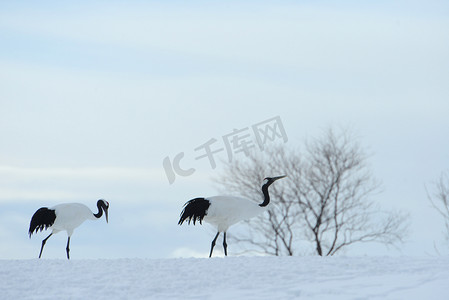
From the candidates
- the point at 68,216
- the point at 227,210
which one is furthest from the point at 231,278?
the point at 68,216

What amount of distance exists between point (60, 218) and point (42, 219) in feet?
2.03

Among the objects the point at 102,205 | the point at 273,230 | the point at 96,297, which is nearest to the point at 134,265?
the point at 96,297

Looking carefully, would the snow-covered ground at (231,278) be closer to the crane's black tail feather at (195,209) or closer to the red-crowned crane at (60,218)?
the crane's black tail feather at (195,209)

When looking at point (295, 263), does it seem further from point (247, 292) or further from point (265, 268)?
point (247, 292)

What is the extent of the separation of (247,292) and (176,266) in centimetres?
249

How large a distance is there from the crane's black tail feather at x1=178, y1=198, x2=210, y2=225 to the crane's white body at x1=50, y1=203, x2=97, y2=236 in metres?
3.65

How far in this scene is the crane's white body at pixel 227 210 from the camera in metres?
16.7

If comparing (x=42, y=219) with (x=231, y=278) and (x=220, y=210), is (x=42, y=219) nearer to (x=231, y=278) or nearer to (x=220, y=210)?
(x=220, y=210)

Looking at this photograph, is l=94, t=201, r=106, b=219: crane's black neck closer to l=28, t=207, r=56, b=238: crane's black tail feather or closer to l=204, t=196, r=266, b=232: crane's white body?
l=28, t=207, r=56, b=238: crane's black tail feather

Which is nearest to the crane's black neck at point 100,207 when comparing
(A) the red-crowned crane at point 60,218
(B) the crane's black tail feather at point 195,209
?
(A) the red-crowned crane at point 60,218

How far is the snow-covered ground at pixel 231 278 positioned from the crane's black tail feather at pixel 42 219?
182 inches

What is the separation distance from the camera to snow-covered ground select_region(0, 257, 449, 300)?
10.8m

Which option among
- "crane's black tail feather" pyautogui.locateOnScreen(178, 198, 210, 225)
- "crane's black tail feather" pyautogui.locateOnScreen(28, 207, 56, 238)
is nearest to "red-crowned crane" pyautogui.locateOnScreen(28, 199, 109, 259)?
"crane's black tail feather" pyautogui.locateOnScreen(28, 207, 56, 238)

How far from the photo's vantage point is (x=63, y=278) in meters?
12.7
